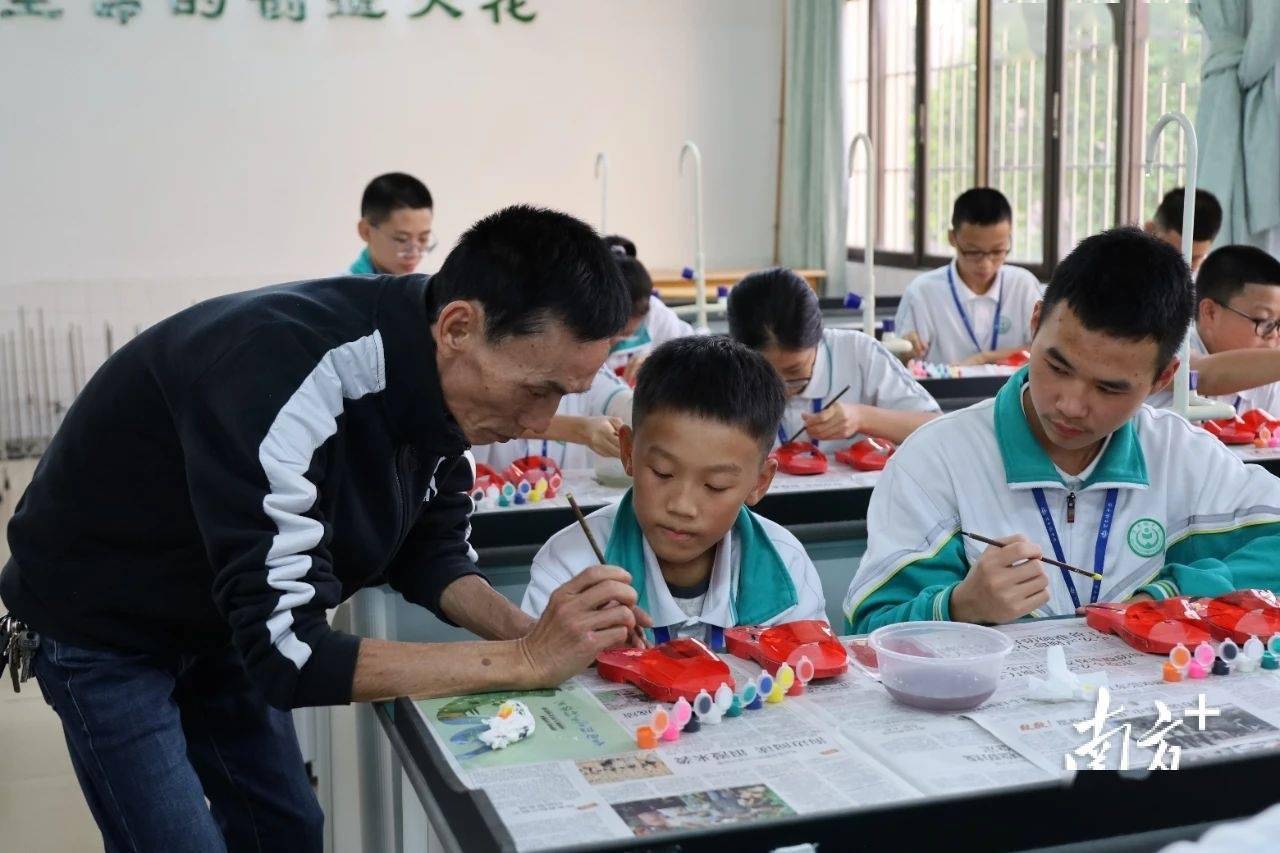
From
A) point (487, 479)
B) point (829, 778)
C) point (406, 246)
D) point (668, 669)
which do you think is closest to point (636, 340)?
point (406, 246)

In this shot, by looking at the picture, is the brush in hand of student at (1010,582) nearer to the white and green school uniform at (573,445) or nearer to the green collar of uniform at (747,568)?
the green collar of uniform at (747,568)

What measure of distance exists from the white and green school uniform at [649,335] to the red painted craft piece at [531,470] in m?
0.99

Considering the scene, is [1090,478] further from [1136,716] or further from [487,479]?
[487,479]

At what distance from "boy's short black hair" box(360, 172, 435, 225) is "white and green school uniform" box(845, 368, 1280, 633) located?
9.09 ft

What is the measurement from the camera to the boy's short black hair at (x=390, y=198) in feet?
14.4

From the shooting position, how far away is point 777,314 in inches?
118

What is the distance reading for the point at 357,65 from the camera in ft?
25.9

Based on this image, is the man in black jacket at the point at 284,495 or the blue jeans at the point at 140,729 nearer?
the man in black jacket at the point at 284,495

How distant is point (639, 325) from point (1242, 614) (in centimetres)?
282

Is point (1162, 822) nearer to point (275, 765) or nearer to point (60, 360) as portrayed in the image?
point (275, 765)

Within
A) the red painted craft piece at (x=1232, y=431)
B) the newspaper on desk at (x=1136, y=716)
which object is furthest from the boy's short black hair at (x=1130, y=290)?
the red painted craft piece at (x=1232, y=431)

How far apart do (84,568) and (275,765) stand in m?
0.46

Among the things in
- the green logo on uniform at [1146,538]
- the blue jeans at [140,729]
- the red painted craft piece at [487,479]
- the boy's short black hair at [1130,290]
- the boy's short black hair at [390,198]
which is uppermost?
the boy's short black hair at [390,198]

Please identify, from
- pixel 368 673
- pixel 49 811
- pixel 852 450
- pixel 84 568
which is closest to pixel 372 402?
pixel 368 673
